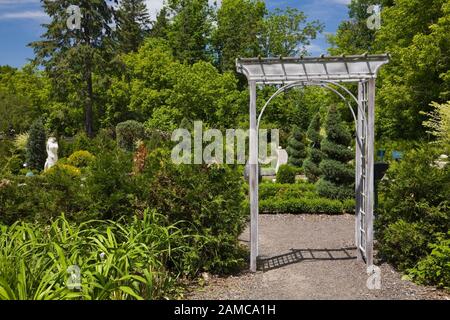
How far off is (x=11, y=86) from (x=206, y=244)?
105 feet

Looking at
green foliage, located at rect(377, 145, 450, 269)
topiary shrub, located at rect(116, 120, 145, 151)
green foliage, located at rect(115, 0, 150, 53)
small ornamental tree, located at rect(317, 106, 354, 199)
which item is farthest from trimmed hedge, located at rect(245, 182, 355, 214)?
green foliage, located at rect(115, 0, 150, 53)

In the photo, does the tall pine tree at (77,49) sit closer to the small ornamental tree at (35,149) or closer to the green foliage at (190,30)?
the green foliage at (190,30)

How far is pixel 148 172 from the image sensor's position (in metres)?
5.69

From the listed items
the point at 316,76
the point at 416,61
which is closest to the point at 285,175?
the point at 416,61

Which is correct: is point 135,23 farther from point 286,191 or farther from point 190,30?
point 286,191

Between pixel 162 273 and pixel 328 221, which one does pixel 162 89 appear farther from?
pixel 162 273

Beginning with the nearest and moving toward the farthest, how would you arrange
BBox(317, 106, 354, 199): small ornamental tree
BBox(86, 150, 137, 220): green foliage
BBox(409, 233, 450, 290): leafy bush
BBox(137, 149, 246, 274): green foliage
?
BBox(409, 233, 450, 290): leafy bush < BBox(137, 149, 246, 274): green foliage < BBox(86, 150, 137, 220): green foliage < BBox(317, 106, 354, 199): small ornamental tree

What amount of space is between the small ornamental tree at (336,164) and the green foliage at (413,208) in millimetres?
4262

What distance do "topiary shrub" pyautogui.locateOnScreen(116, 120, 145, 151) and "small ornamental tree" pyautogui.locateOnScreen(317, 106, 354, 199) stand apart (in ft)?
39.8

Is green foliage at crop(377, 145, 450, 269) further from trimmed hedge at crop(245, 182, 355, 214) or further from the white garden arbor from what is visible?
trimmed hedge at crop(245, 182, 355, 214)

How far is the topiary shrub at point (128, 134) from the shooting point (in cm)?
2066

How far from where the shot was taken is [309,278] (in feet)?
17.2

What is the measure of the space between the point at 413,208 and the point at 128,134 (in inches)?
673

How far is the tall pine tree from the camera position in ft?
84.2
